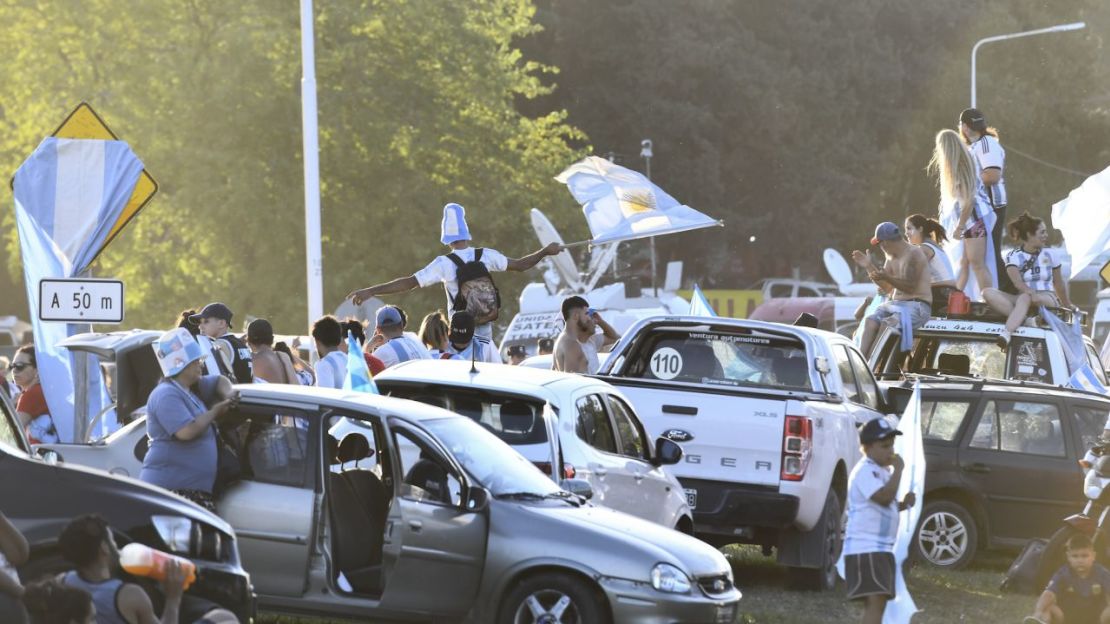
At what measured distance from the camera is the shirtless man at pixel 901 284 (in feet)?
55.0

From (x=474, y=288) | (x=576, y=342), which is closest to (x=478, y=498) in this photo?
(x=474, y=288)

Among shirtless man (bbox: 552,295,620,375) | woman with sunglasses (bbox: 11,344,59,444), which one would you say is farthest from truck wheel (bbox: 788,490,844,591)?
woman with sunglasses (bbox: 11,344,59,444)

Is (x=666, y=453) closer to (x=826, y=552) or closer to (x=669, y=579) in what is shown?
(x=826, y=552)

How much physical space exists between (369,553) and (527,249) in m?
27.0

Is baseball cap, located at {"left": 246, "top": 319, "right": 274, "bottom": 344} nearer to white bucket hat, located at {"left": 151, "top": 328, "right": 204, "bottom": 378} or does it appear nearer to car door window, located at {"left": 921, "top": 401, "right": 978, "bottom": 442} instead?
white bucket hat, located at {"left": 151, "top": 328, "right": 204, "bottom": 378}

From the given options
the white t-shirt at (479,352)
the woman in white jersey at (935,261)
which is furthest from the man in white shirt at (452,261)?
the woman in white jersey at (935,261)

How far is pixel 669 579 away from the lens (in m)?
9.24

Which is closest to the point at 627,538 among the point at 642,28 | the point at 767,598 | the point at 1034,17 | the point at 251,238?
the point at 767,598

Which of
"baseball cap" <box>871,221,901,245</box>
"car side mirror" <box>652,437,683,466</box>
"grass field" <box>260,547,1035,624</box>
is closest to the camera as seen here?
"car side mirror" <box>652,437,683,466</box>

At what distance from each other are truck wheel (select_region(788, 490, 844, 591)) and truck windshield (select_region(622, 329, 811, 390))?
0.86 m

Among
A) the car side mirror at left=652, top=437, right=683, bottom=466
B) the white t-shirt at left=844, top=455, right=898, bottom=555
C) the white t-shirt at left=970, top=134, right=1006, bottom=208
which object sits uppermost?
the white t-shirt at left=970, top=134, right=1006, bottom=208

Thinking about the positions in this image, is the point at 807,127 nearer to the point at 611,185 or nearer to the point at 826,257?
the point at 826,257

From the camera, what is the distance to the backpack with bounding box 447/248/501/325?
13.8 m

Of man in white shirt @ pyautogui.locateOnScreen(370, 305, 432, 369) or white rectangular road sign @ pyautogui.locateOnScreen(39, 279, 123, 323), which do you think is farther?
man in white shirt @ pyautogui.locateOnScreen(370, 305, 432, 369)
